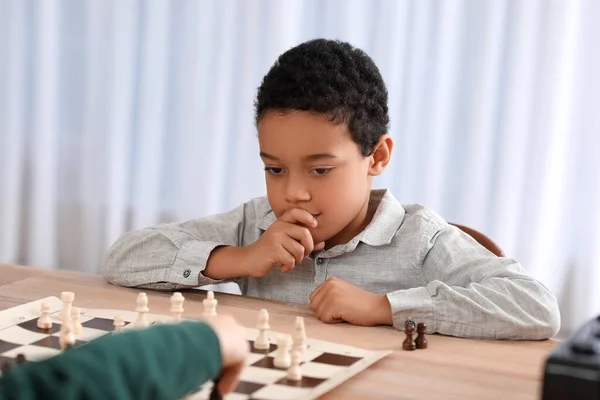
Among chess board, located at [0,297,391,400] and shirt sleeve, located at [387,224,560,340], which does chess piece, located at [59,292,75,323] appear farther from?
shirt sleeve, located at [387,224,560,340]

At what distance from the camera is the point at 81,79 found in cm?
389

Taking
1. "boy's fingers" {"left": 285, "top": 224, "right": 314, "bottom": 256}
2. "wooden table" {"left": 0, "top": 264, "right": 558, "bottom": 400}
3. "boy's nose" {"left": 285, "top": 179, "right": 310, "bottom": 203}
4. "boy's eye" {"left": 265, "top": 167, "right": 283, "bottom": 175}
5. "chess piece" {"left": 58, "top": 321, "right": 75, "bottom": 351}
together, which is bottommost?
"wooden table" {"left": 0, "top": 264, "right": 558, "bottom": 400}

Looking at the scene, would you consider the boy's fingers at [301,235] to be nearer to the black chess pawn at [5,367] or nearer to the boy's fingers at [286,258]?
the boy's fingers at [286,258]

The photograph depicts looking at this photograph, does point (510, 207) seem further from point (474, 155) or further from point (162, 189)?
point (162, 189)

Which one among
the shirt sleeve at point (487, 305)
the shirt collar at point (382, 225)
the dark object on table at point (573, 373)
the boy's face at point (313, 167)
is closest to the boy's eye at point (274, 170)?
the boy's face at point (313, 167)

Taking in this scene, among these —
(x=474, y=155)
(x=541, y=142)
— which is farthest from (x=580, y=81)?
(x=474, y=155)

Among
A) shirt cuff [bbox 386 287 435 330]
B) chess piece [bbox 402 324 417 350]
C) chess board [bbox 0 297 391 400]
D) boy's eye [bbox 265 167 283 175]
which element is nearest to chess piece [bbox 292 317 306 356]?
chess board [bbox 0 297 391 400]

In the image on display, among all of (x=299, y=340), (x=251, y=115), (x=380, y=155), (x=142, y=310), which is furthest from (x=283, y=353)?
(x=251, y=115)

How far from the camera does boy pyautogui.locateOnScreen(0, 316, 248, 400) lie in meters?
0.75

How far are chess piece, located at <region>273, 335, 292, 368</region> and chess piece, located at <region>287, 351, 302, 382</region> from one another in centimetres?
1

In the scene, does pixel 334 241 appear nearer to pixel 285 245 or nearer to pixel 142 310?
pixel 285 245

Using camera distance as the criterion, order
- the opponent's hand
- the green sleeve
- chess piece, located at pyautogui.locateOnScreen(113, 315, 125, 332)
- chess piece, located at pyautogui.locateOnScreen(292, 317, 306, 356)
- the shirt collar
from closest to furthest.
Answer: the green sleeve
the opponent's hand
chess piece, located at pyautogui.locateOnScreen(292, 317, 306, 356)
chess piece, located at pyautogui.locateOnScreen(113, 315, 125, 332)
the shirt collar

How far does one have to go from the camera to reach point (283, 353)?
3.99 ft

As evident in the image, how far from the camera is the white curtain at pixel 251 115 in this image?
10.4 feet
